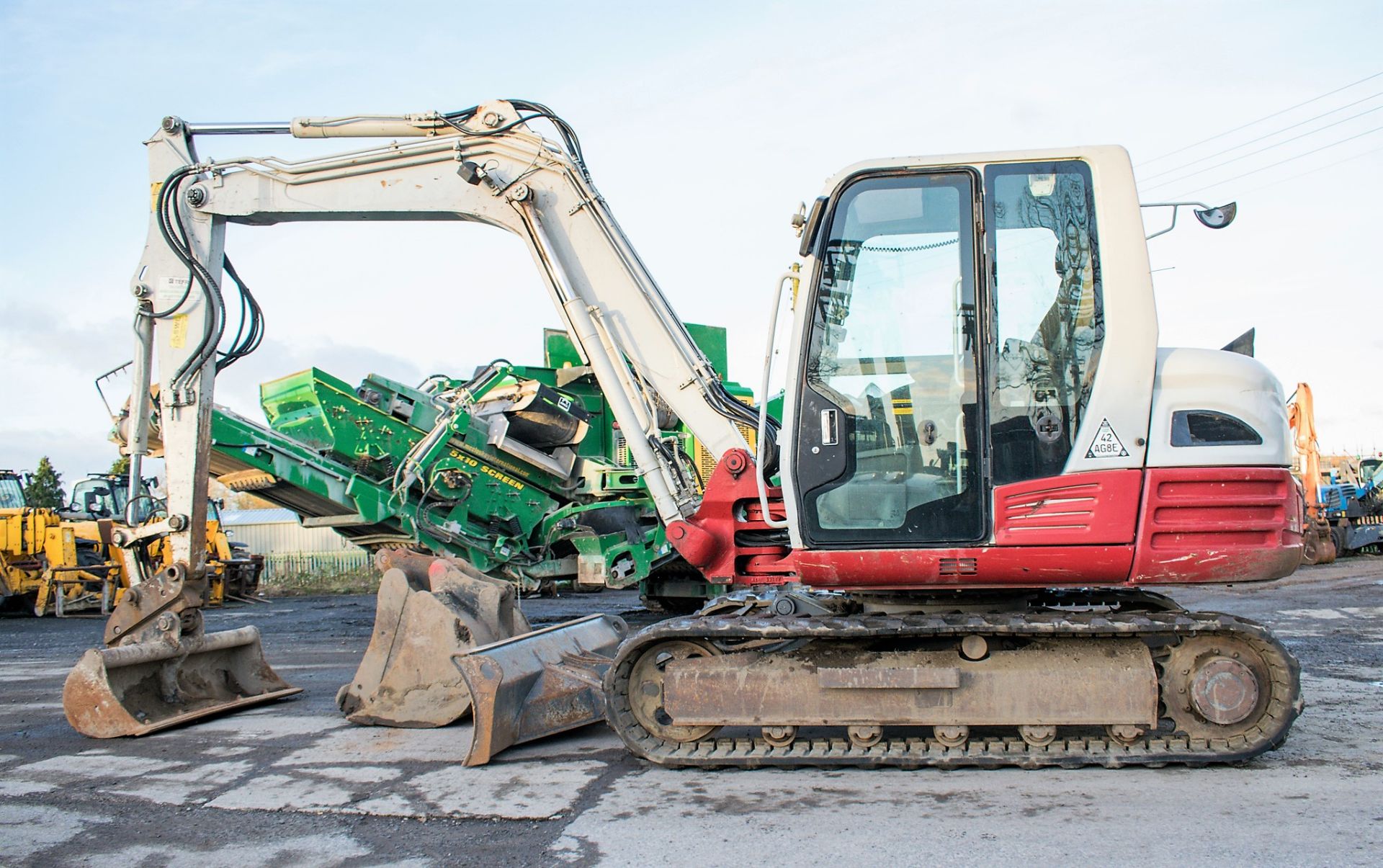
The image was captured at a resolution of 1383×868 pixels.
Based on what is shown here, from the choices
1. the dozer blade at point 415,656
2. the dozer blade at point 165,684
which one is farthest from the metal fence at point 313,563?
the dozer blade at point 415,656

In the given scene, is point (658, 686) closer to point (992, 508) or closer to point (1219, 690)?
point (992, 508)

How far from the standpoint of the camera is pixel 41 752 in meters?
5.32

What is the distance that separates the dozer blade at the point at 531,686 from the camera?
479cm

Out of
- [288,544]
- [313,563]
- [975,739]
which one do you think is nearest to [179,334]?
[975,739]

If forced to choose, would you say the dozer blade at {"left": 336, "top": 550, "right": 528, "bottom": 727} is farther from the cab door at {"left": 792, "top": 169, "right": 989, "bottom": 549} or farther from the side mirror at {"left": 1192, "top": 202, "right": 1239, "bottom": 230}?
the side mirror at {"left": 1192, "top": 202, "right": 1239, "bottom": 230}

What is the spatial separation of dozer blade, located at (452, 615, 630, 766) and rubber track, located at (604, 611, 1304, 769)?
574mm

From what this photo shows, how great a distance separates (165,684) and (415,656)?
4.87 feet

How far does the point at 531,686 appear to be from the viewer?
16.9 feet

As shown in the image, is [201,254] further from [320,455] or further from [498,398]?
[498,398]

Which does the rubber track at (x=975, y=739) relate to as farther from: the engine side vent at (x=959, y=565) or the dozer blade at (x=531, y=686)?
the dozer blade at (x=531, y=686)

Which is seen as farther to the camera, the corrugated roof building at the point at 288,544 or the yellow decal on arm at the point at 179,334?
the corrugated roof building at the point at 288,544

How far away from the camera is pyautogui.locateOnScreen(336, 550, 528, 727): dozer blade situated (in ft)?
18.5

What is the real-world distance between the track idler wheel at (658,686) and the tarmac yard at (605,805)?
0.20 metres

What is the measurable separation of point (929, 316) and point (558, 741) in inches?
110
